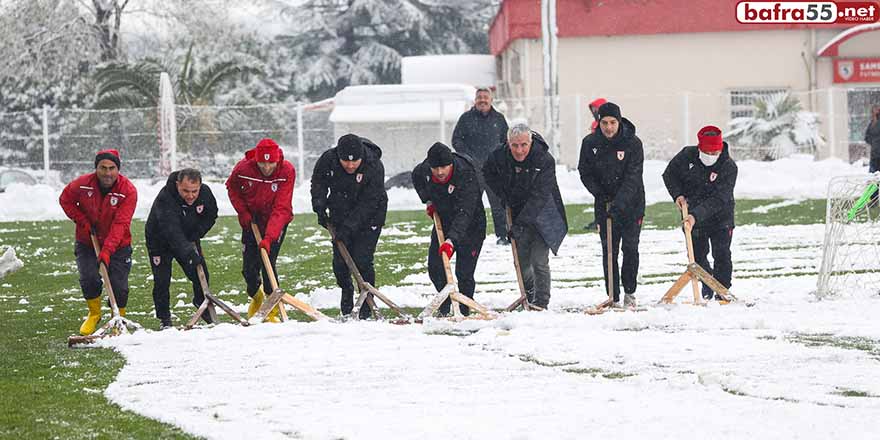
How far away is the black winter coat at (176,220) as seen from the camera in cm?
966

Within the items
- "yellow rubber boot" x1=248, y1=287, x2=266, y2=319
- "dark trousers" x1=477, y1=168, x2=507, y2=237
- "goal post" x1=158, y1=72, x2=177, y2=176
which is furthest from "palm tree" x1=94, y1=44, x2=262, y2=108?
"yellow rubber boot" x1=248, y1=287, x2=266, y2=319

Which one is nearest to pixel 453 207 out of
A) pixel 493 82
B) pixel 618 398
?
pixel 618 398

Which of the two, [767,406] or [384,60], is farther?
[384,60]

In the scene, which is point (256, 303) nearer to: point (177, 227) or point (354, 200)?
point (177, 227)

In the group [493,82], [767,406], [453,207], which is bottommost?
[767,406]

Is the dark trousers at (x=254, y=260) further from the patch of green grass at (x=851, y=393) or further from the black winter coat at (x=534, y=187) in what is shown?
the patch of green grass at (x=851, y=393)

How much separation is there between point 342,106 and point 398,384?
21.2 meters

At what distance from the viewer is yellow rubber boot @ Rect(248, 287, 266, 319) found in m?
10.3

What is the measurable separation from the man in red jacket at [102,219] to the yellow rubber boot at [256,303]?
0.97 meters

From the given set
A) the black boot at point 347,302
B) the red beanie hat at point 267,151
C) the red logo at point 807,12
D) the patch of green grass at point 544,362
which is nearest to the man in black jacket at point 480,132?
the black boot at point 347,302

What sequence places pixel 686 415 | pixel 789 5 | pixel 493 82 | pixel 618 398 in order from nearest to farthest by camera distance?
pixel 686 415, pixel 618 398, pixel 789 5, pixel 493 82

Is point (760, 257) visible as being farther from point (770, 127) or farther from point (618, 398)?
point (770, 127)

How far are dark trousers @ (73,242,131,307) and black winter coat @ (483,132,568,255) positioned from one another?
2.69m

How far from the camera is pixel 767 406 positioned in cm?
636
